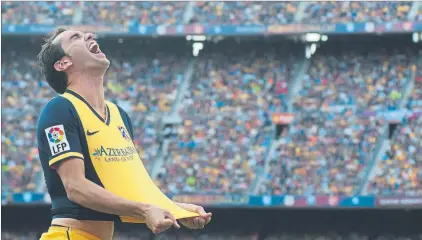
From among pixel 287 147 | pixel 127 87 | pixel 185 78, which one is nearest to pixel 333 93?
pixel 287 147

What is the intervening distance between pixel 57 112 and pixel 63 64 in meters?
0.34

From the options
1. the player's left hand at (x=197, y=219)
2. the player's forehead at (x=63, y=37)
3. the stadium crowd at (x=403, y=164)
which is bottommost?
the stadium crowd at (x=403, y=164)

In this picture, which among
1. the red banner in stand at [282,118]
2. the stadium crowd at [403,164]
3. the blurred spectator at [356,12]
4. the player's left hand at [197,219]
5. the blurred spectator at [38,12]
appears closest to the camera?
the player's left hand at [197,219]

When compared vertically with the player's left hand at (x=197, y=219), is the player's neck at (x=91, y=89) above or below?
above

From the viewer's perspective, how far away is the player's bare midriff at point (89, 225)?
3.63m

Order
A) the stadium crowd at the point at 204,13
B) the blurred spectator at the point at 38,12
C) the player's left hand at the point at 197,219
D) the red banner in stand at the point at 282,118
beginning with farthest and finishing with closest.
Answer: the blurred spectator at the point at 38,12 → the stadium crowd at the point at 204,13 → the red banner in stand at the point at 282,118 → the player's left hand at the point at 197,219

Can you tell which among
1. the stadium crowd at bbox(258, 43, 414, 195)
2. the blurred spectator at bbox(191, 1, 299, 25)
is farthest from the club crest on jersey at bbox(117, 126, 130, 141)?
the blurred spectator at bbox(191, 1, 299, 25)

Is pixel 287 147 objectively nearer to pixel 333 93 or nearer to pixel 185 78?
pixel 333 93

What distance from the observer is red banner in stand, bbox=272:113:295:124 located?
72.1 feet

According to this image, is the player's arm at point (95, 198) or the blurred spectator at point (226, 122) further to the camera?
the blurred spectator at point (226, 122)

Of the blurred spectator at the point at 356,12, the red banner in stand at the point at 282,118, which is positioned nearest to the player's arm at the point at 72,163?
the red banner in stand at the point at 282,118

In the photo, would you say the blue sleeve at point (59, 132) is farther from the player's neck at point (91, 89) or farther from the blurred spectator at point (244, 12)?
the blurred spectator at point (244, 12)

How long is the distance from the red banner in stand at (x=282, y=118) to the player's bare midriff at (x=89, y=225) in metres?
18.4

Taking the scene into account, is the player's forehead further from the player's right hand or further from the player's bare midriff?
the player's right hand
